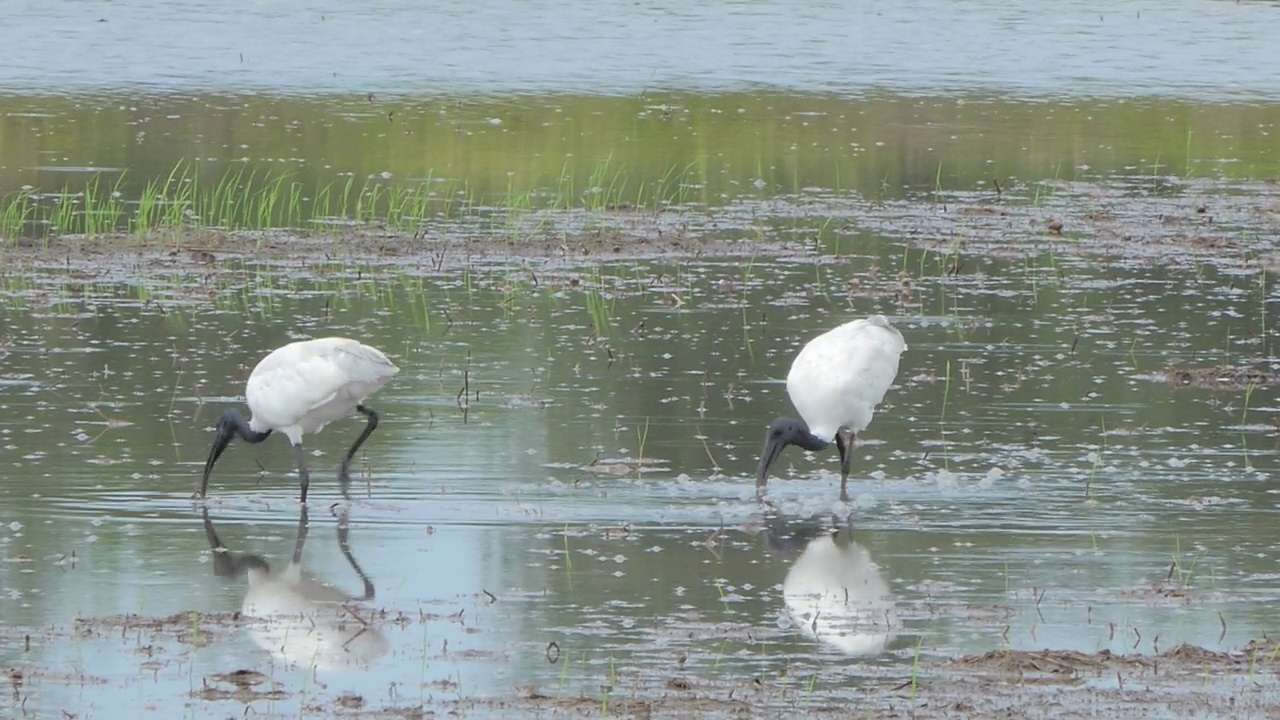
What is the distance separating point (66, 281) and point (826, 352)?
22.7 ft

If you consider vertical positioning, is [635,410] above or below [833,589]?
below

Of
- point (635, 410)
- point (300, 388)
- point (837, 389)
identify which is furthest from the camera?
point (635, 410)

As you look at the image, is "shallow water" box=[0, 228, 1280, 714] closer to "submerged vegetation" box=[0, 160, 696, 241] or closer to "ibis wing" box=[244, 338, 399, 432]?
"ibis wing" box=[244, 338, 399, 432]

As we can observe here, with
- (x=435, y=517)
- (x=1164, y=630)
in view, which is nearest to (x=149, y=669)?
(x=435, y=517)

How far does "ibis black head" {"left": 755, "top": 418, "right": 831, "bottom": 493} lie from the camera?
1062 centimetres

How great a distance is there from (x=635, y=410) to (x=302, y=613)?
405 cm

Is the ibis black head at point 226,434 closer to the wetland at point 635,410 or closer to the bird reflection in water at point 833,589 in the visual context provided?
the wetland at point 635,410

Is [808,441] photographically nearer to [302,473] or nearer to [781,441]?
[781,441]

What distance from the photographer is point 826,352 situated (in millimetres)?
11102

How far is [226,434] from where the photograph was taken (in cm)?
1060

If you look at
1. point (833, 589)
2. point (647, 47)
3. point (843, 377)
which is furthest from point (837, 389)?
point (647, 47)

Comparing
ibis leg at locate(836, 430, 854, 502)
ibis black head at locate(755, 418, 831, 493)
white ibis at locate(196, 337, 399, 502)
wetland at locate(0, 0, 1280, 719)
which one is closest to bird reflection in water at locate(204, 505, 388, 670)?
wetland at locate(0, 0, 1280, 719)

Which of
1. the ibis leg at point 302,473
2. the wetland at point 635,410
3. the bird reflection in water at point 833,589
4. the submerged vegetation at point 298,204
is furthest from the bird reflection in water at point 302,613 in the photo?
the submerged vegetation at point 298,204

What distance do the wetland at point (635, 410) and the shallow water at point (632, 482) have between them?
32mm
